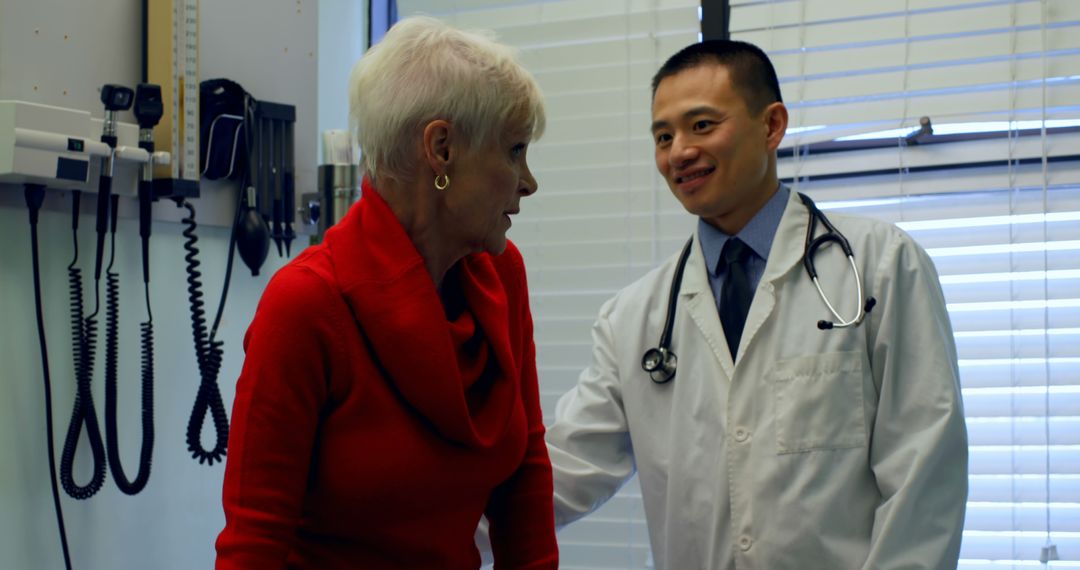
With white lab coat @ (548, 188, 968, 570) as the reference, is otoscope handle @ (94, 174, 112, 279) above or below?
above

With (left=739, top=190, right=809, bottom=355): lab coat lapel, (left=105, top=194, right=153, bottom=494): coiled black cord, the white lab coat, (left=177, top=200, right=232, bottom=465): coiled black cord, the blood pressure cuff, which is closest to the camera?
the white lab coat

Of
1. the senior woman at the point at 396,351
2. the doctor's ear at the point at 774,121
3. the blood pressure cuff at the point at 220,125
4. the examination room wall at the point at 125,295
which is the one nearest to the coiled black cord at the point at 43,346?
the examination room wall at the point at 125,295

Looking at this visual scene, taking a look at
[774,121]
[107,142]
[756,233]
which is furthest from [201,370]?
[774,121]

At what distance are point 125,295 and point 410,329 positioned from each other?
3.34ft

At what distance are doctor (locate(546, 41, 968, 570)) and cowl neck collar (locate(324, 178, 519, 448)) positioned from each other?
54 centimetres

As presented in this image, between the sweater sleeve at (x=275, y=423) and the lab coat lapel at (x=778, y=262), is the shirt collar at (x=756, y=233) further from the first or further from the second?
the sweater sleeve at (x=275, y=423)

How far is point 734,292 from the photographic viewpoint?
1.75 meters

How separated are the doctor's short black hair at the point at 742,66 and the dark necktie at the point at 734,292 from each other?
254 millimetres

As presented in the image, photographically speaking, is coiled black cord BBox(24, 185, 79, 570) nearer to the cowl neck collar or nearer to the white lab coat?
the cowl neck collar

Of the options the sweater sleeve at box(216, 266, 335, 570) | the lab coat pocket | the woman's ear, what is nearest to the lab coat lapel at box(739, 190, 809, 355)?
the lab coat pocket

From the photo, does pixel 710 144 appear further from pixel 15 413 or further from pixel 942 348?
pixel 15 413

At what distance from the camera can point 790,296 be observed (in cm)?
169

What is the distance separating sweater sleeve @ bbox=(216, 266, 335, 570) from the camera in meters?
1.07

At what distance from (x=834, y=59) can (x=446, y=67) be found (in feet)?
4.33
